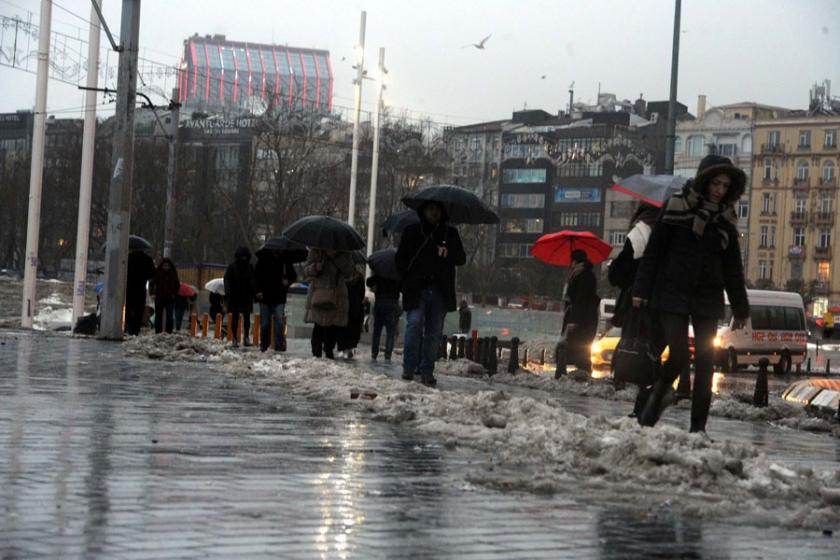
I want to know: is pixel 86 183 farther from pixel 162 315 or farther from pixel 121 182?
pixel 121 182

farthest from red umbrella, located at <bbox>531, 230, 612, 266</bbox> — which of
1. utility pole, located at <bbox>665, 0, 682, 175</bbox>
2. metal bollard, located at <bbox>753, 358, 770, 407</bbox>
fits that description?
utility pole, located at <bbox>665, 0, 682, 175</bbox>

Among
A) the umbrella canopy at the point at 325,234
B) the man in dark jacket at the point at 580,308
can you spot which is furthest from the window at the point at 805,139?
the man in dark jacket at the point at 580,308

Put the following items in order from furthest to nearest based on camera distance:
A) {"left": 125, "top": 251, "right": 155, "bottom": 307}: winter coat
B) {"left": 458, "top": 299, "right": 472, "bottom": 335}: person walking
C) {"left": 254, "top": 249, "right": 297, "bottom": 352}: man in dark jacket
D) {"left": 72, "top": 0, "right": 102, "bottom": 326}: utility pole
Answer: {"left": 458, "top": 299, "right": 472, "bottom": 335}: person walking, {"left": 72, "top": 0, "right": 102, "bottom": 326}: utility pole, {"left": 125, "top": 251, "right": 155, "bottom": 307}: winter coat, {"left": 254, "top": 249, "right": 297, "bottom": 352}: man in dark jacket

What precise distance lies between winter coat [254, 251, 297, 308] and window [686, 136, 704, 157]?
150 m

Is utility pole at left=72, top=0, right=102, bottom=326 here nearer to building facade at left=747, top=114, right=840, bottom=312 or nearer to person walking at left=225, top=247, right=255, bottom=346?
person walking at left=225, top=247, right=255, bottom=346

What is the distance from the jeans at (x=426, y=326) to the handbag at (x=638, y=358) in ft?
20.3

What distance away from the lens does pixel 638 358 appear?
11.3 m

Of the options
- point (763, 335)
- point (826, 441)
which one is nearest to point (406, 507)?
point (826, 441)

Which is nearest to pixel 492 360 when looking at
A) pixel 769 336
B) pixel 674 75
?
pixel 674 75

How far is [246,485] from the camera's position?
7887 millimetres

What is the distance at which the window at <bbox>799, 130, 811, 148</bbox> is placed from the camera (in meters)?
160

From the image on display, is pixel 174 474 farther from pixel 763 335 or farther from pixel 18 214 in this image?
pixel 18 214

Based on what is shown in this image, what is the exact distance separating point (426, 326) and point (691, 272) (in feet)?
22.6

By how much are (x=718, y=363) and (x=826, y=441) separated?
3671cm
